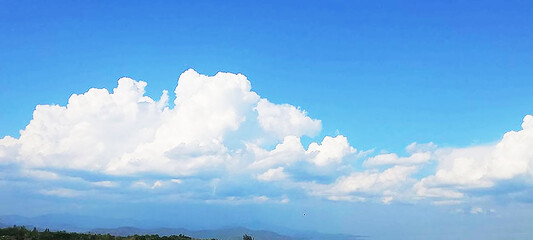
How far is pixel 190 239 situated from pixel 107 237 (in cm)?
1164

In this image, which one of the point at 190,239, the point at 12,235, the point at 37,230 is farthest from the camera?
the point at 190,239

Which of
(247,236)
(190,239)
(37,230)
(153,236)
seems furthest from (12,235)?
(247,236)

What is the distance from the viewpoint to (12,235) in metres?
55.2

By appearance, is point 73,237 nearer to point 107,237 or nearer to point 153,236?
point 107,237

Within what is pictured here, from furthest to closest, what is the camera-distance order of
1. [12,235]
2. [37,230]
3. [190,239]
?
[190,239]
[37,230]
[12,235]

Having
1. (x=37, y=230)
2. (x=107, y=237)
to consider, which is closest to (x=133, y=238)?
(x=107, y=237)

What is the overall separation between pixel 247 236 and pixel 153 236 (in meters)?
12.6

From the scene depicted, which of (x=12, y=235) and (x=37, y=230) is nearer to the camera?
(x=12, y=235)

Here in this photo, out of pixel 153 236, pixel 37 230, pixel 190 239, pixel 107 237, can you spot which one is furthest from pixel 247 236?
pixel 37 230

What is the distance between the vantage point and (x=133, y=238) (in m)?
57.5

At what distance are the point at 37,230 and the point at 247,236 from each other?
26203mm

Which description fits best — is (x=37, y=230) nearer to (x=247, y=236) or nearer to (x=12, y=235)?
(x=12, y=235)

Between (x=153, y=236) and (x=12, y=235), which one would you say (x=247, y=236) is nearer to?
(x=153, y=236)

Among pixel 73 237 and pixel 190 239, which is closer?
pixel 73 237
